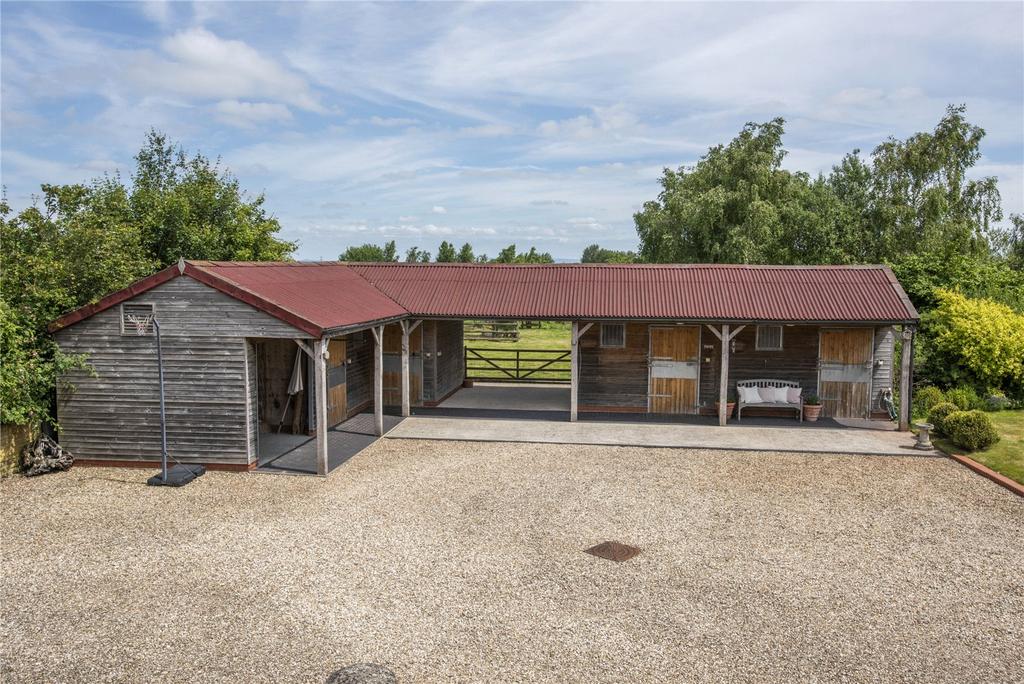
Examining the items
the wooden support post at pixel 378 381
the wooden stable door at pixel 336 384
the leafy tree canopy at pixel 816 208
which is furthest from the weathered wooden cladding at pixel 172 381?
the leafy tree canopy at pixel 816 208

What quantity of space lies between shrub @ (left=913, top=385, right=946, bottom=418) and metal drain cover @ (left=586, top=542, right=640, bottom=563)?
11.0 meters

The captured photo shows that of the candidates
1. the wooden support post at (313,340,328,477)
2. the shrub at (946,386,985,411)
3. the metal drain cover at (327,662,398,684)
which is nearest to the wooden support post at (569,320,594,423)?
the wooden support post at (313,340,328,477)

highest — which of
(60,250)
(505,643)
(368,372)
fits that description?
(60,250)

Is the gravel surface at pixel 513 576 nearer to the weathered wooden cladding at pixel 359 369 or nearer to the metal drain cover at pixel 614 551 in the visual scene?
the metal drain cover at pixel 614 551

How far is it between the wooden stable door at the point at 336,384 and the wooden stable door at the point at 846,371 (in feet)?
37.4

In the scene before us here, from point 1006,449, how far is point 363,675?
13295 millimetres

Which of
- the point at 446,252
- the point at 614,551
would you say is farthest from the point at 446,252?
the point at 614,551

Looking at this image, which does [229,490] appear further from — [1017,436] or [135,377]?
[1017,436]

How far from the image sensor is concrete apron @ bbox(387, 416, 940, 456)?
15.1m

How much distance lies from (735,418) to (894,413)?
12.0ft

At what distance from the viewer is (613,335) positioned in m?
18.6

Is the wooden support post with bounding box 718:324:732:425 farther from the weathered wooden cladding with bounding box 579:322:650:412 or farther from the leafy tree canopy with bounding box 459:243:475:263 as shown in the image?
the leafy tree canopy with bounding box 459:243:475:263

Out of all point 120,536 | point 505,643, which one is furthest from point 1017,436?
point 120,536

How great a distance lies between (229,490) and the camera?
38.6 ft
